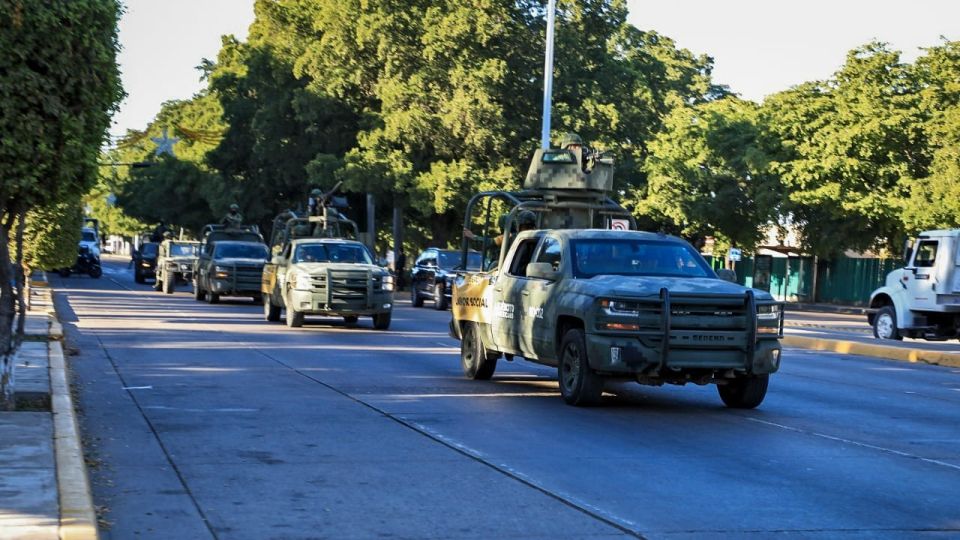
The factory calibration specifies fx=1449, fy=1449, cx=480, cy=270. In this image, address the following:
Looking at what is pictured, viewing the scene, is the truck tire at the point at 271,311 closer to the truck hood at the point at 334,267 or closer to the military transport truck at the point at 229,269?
the truck hood at the point at 334,267

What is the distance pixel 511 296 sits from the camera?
17.0 meters

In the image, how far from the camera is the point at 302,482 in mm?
10094

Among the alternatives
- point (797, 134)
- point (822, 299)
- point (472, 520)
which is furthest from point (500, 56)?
point (472, 520)

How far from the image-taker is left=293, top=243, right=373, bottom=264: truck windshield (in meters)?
30.5

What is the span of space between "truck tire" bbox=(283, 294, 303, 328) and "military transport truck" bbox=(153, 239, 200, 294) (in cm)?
1988

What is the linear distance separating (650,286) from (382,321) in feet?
51.1

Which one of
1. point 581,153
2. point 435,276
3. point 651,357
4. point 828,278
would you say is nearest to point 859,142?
point 828,278

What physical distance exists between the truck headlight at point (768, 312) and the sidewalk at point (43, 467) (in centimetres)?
684

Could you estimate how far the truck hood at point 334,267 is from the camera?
29.0 metres

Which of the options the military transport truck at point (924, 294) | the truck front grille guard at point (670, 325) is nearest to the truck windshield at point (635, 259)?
the truck front grille guard at point (670, 325)

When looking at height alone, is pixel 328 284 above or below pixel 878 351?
above

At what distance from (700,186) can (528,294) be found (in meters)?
50.6

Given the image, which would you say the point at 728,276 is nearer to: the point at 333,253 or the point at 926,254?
the point at 333,253

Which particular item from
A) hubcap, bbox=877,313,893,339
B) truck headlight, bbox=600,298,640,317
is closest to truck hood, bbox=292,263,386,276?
hubcap, bbox=877,313,893,339
